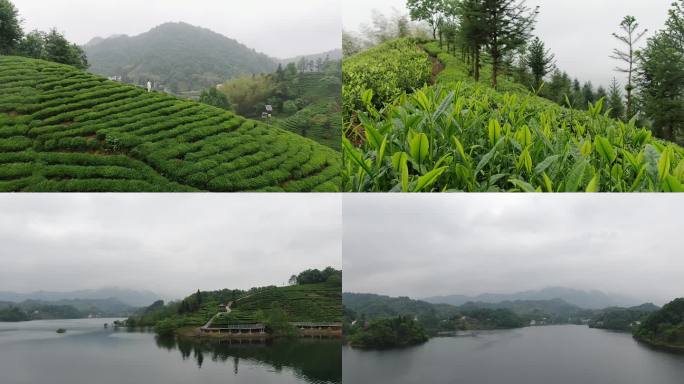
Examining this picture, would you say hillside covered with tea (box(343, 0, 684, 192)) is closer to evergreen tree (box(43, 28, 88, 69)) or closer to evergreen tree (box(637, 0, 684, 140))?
evergreen tree (box(637, 0, 684, 140))

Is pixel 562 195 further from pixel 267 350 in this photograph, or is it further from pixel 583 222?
pixel 267 350

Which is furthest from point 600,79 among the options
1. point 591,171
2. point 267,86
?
point 267,86

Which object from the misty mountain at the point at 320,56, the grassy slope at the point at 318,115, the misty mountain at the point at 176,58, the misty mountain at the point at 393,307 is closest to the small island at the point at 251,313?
the misty mountain at the point at 393,307

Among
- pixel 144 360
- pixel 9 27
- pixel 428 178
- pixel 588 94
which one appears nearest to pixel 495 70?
pixel 588 94

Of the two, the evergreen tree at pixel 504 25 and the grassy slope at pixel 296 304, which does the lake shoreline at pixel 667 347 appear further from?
the evergreen tree at pixel 504 25

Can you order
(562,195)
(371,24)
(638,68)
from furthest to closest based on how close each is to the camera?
(638,68)
(371,24)
(562,195)

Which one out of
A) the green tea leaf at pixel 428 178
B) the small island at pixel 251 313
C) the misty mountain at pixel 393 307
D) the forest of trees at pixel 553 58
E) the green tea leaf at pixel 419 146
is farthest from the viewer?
the forest of trees at pixel 553 58

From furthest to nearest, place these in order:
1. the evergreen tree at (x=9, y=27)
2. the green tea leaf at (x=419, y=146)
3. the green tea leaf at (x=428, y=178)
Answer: the evergreen tree at (x=9, y=27), the green tea leaf at (x=419, y=146), the green tea leaf at (x=428, y=178)

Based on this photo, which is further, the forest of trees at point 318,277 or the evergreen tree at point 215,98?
the evergreen tree at point 215,98

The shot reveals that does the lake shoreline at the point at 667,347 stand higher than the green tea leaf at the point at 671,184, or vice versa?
the green tea leaf at the point at 671,184
